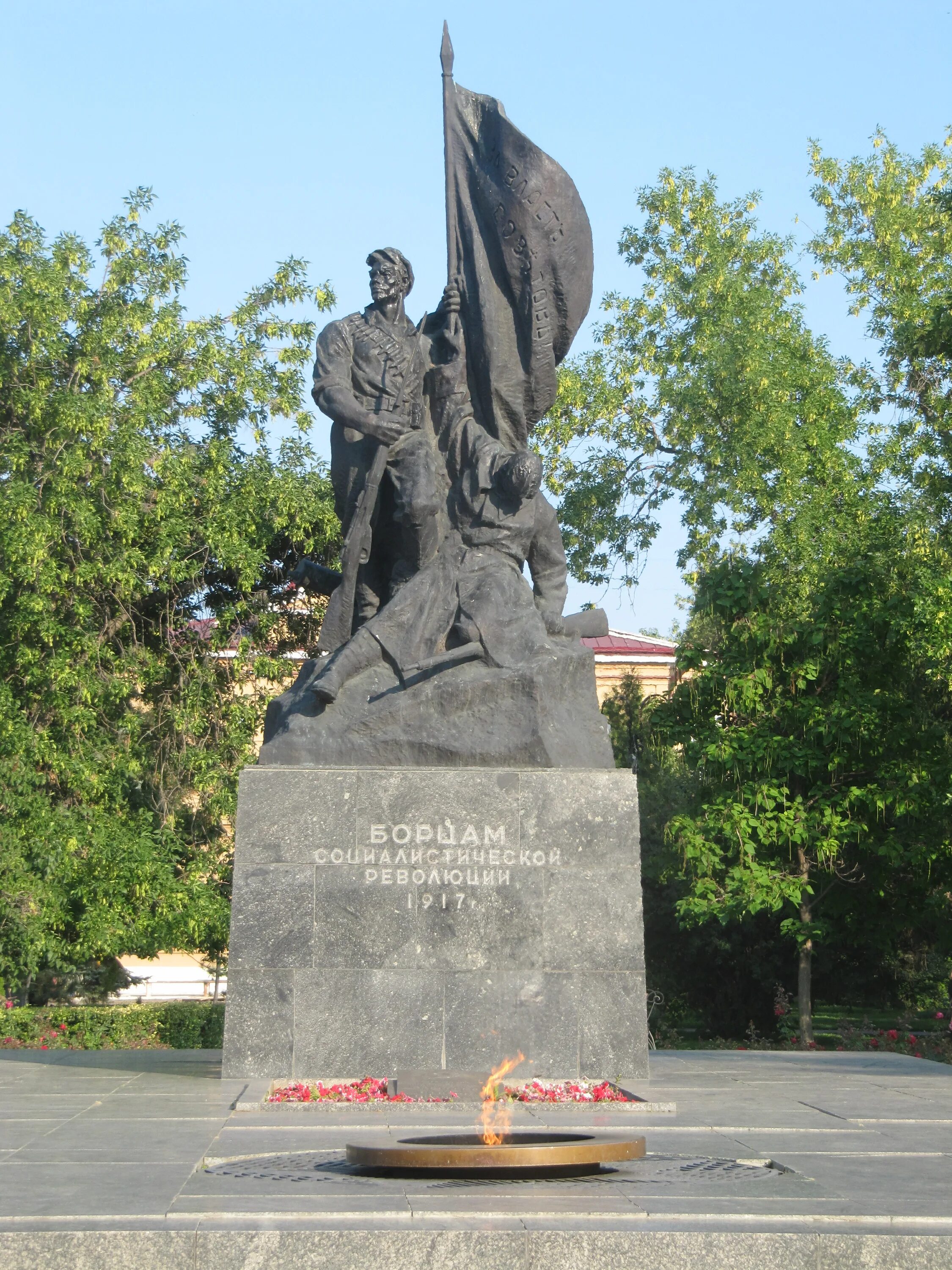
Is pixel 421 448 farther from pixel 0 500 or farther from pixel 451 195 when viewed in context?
pixel 0 500

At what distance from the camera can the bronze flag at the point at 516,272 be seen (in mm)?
9133

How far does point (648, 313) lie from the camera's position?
2567 centimetres

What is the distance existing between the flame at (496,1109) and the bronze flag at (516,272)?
12.1 feet

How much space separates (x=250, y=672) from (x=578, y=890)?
1003 cm

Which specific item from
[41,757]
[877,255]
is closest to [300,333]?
[41,757]

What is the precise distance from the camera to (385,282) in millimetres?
9133

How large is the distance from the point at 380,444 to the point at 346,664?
135 centimetres

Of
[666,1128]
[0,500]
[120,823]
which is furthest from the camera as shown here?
[120,823]

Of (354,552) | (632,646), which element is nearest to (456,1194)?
(354,552)

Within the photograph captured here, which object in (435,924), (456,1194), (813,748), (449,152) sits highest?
(449,152)

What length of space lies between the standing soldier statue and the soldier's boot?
52 centimetres

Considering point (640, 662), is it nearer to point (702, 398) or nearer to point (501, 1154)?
point (702, 398)

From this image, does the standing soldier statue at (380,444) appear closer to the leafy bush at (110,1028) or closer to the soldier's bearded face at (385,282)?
the soldier's bearded face at (385,282)

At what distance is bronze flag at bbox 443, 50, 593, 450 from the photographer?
9133mm
